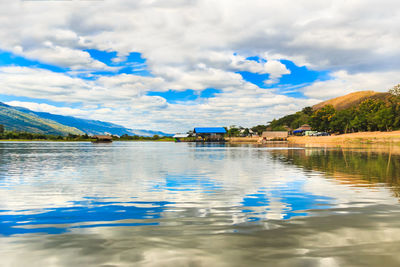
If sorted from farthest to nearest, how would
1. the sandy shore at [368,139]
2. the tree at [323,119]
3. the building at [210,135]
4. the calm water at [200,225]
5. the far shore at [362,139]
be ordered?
the building at [210,135]
the tree at [323,119]
the far shore at [362,139]
the sandy shore at [368,139]
the calm water at [200,225]

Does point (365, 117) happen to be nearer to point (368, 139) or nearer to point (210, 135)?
point (368, 139)

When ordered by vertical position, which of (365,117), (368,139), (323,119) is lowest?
(368,139)

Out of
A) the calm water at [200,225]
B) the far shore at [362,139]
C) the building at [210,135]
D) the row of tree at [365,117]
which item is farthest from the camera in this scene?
the building at [210,135]

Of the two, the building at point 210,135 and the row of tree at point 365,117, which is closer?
the row of tree at point 365,117

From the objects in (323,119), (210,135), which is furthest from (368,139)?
(210,135)

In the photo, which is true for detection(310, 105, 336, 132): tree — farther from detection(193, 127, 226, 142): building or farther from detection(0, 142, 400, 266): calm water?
detection(0, 142, 400, 266): calm water

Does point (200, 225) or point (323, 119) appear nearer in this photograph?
point (200, 225)

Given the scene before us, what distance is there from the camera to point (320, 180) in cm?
1980

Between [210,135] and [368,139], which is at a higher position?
[210,135]

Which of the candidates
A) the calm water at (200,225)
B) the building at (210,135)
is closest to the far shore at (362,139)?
the building at (210,135)

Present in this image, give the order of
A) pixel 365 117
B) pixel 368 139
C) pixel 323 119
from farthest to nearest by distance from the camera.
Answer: pixel 323 119 → pixel 365 117 → pixel 368 139

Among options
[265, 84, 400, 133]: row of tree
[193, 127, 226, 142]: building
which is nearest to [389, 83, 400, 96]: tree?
[265, 84, 400, 133]: row of tree

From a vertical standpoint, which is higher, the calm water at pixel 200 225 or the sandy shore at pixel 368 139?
the sandy shore at pixel 368 139

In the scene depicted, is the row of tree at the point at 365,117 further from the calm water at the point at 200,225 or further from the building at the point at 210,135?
the calm water at the point at 200,225
